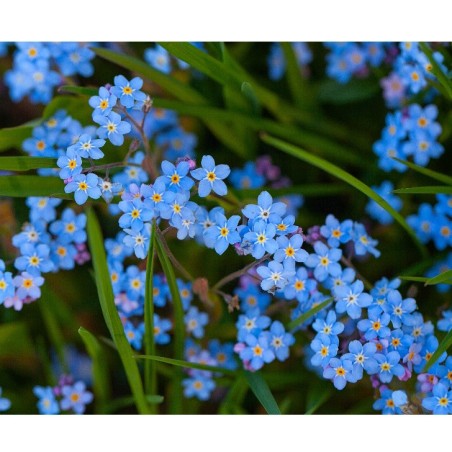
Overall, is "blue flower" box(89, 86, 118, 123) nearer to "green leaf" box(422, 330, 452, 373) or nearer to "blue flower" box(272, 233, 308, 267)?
"blue flower" box(272, 233, 308, 267)

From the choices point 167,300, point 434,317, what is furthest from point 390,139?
point 167,300

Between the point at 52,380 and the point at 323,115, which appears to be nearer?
the point at 52,380

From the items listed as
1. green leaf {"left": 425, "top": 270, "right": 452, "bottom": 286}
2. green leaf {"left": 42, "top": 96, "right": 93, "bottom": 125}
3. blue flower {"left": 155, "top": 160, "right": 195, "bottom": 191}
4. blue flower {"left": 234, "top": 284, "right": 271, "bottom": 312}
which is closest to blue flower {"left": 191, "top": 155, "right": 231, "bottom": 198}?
blue flower {"left": 155, "top": 160, "right": 195, "bottom": 191}

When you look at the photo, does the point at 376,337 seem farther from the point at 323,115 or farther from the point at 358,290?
the point at 323,115

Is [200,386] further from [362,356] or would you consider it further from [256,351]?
[362,356]

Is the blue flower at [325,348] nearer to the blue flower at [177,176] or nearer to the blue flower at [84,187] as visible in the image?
the blue flower at [177,176]

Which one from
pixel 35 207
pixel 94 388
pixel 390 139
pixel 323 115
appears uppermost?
pixel 323 115

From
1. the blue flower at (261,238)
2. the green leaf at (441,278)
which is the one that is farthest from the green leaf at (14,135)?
the green leaf at (441,278)
